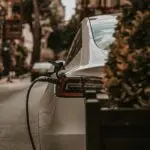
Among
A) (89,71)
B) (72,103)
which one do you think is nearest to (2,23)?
(89,71)

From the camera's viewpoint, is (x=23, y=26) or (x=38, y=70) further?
(x=23, y=26)

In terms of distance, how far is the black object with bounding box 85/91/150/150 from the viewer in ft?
10.8

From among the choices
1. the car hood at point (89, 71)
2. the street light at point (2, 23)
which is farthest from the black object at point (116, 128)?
the street light at point (2, 23)

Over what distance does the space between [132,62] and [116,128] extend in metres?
0.38

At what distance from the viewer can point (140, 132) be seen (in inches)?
130

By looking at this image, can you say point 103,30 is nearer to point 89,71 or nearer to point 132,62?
point 89,71

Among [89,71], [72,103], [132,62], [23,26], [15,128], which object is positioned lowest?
[23,26]

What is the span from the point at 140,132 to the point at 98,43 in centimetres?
291

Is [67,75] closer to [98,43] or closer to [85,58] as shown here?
[85,58]

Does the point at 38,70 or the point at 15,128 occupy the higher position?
the point at 15,128

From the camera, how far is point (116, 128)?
3.33 meters

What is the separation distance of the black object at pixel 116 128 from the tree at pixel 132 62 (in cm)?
9

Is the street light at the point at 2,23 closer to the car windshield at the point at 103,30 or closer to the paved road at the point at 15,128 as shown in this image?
the paved road at the point at 15,128

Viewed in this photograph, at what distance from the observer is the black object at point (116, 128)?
3.29 meters
